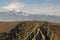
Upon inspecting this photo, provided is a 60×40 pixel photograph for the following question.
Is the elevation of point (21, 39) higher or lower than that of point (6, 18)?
higher

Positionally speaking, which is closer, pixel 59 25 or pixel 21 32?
pixel 21 32

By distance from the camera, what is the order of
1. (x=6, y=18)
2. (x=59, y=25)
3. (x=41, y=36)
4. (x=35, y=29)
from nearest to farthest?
(x=41, y=36) → (x=35, y=29) → (x=59, y=25) → (x=6, y=18)

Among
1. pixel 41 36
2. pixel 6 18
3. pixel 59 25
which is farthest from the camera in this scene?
pixel 6 18

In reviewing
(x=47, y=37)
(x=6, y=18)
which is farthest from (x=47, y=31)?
(x=6, y=18)

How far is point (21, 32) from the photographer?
17438 mm

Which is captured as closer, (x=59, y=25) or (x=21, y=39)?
(x=21, y=39)

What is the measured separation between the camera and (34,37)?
15766 millimetres

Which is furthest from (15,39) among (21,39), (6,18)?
(6,18)

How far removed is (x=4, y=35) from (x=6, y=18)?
9.53 m

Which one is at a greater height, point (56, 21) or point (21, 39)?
point (21, 39)

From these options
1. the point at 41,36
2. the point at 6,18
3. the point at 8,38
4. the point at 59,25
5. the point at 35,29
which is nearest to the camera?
the point at 8,38

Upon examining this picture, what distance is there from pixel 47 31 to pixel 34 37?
1.41 m

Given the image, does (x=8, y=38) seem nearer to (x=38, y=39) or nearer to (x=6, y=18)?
(x=38, y=39)

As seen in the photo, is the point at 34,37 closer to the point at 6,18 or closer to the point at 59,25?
the point at 59,25
